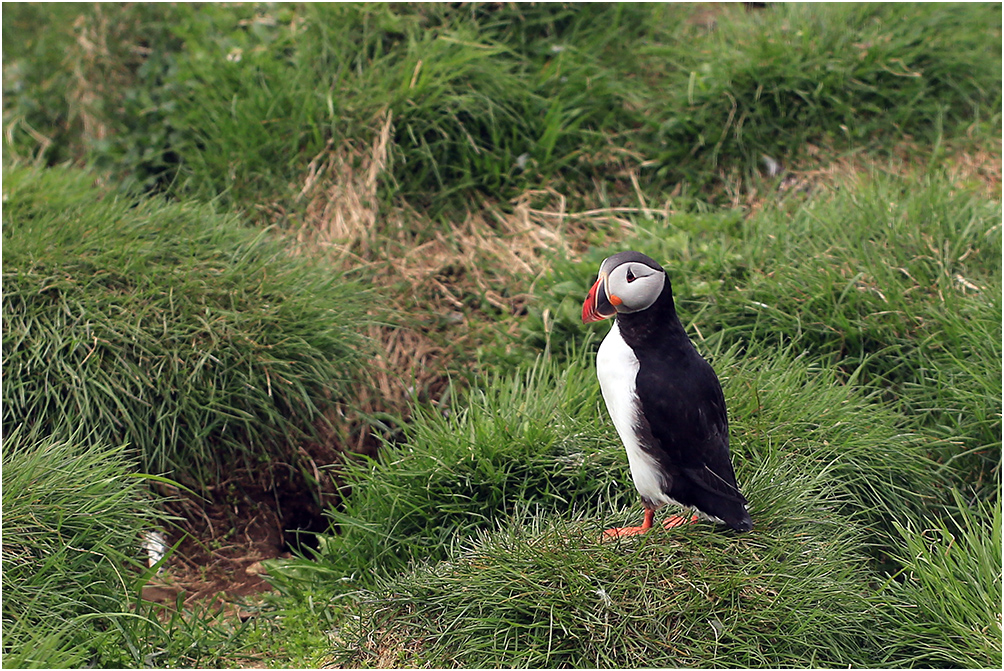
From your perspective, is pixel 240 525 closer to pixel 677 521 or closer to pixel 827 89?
pixel 677 521

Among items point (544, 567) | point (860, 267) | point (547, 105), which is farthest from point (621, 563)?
point (547, 105)

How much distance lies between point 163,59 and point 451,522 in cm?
317

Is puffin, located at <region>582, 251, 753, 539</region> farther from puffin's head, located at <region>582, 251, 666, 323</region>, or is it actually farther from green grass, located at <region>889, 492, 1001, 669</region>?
green grass, located at <region>889, 492, 1001, 669</region>

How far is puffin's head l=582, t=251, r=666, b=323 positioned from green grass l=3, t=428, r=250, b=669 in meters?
1.51

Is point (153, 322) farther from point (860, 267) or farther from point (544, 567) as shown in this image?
point (860, 267)

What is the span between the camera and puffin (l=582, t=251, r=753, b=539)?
2.22 m

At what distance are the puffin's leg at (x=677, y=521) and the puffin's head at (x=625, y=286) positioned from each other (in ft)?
2.21

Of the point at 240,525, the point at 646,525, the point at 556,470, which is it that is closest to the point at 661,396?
the point at 646,525

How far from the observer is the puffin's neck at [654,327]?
2.28 metres

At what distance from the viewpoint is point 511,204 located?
14.2 feet

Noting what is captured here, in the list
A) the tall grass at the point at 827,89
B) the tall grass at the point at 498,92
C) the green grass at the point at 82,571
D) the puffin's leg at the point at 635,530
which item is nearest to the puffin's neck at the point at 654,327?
the puffin's leg at the point at 635,530

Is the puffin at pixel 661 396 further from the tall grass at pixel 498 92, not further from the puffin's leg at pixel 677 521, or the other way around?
the tall grass at pixel 498 92

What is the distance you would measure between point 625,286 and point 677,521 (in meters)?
0.76

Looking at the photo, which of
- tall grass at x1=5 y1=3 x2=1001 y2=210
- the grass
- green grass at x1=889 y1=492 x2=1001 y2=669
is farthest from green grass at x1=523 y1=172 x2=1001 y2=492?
tall grass at x1=5 y1=3 x2=1001 y2=210
